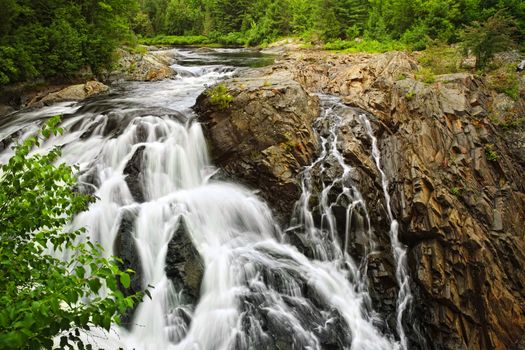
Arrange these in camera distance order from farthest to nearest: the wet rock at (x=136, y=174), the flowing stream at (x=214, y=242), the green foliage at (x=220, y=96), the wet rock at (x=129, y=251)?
the green foliage at (x=220, y=96) < the wet rock at (x=136, y=174) < the wet rock at (x=129, y=251) < the flowing stream at (x=214, y=242)

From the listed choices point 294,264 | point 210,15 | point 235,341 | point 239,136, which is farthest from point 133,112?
point 210,15

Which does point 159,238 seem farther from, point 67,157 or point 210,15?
point 210,15

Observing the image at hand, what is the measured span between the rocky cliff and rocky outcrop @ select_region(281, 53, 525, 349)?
0.03m

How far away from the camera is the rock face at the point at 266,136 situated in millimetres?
9656

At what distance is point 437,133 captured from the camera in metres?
10.5

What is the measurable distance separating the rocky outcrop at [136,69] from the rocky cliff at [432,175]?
10381 mm

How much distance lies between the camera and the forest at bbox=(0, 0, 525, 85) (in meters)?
13.9

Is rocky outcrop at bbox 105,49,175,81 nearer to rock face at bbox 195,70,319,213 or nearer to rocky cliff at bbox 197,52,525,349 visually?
rocky cliff at bbox 197,52,525,349

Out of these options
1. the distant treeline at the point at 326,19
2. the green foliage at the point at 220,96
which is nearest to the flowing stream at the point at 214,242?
the green foliage at the point at 220,96

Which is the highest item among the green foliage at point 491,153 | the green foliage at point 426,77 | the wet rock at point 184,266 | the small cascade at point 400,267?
the green foliage at point 426,77

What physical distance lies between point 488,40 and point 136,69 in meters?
18.8

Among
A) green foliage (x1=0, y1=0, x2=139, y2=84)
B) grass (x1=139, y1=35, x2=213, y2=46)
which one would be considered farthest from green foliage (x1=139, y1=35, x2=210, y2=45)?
green foliage (x1=0, y1=0, x2=139, y2=84)

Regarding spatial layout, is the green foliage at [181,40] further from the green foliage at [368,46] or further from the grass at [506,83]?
the grass at [506,83]

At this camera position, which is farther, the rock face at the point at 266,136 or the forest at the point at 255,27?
the forest at the point at 255,27
